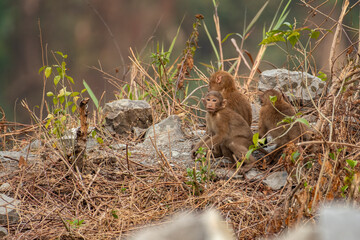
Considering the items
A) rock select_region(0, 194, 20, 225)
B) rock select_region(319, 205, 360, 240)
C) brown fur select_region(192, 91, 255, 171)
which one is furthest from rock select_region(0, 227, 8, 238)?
rock select_region(319, 205, 360, 240)

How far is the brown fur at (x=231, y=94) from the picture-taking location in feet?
19.6

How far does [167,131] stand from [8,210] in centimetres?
249

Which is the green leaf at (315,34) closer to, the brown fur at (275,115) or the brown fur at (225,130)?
the brown fur at (275,115)

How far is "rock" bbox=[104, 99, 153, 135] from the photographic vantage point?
6.82m

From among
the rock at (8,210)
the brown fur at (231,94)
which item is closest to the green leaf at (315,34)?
the brown fur at (231,94)

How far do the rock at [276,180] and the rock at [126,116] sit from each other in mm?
2399

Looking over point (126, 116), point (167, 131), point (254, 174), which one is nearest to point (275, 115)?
point (254, 174)

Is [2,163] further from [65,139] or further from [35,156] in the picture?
[65,139]

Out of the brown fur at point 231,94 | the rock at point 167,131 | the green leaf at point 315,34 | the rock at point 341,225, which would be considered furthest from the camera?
the rock at point 167,131

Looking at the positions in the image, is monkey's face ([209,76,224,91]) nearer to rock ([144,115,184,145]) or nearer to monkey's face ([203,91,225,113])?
monkey's face ([203,91,225,113])

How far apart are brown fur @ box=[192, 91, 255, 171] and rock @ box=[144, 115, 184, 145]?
806 mm

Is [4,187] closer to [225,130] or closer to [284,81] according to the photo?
[225,130]

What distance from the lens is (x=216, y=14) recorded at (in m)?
7.96

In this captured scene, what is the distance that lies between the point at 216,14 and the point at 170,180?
12.7 ft
